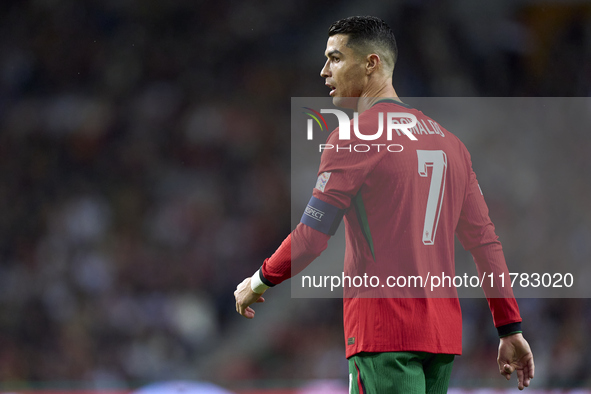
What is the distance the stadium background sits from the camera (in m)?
6.66

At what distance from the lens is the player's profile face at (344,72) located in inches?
96.5

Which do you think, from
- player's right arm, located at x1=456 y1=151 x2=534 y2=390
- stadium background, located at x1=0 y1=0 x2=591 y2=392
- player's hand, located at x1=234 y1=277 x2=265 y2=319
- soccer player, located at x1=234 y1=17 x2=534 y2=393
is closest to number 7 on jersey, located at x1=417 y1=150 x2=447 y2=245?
soccer player, located at x1=234 y1=17 x2=534 y2=393

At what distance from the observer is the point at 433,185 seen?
88.4 inches

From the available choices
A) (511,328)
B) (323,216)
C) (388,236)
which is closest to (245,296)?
(323,216)

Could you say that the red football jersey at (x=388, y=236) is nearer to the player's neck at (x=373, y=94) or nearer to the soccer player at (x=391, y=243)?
the soccer player at (x=391, y=243)

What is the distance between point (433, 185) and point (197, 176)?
19.2 ft

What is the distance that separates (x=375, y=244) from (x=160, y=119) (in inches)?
252

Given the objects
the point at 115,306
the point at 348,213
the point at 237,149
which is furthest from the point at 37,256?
Result: the point at 348,213

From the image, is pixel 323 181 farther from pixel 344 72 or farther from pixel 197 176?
pixel 197 176

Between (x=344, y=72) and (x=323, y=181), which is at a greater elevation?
(x=344, y=72)

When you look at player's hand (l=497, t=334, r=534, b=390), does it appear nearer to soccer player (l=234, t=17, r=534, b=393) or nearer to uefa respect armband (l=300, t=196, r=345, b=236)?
soccer player (l=234, t=17, r=534, b=393)

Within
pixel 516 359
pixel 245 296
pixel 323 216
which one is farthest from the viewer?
pixel 516 359

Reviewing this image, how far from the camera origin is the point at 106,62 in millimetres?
8453

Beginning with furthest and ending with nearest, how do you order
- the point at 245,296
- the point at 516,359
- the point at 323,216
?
the point at 516,359 → the point at 245,296 → the point at 323,216
